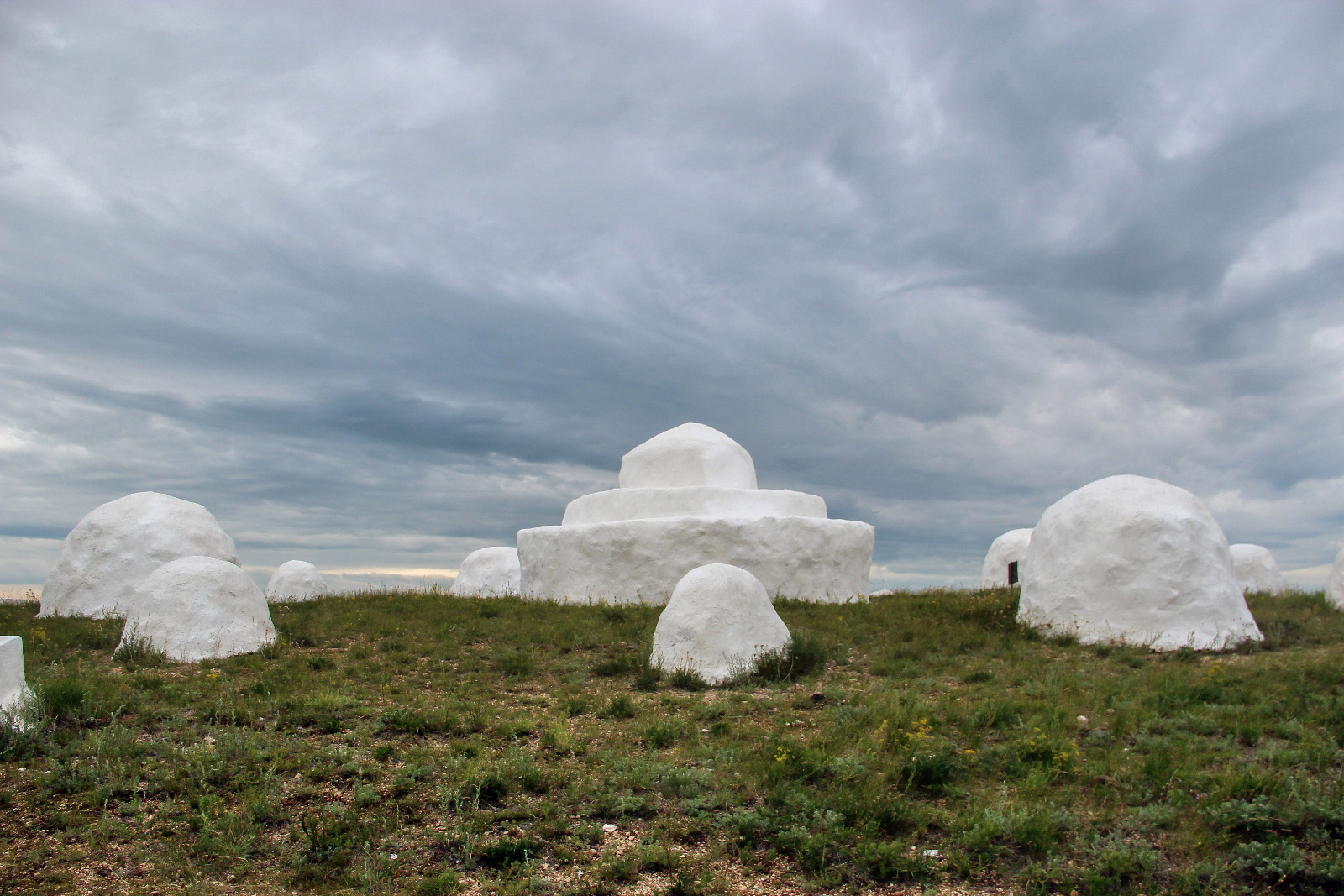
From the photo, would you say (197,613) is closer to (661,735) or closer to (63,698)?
(63,698)

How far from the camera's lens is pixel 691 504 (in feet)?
58.9

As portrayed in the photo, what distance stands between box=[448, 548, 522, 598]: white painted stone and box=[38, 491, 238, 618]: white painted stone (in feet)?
23.5

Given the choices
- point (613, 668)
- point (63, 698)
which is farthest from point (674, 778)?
point (63, 698)

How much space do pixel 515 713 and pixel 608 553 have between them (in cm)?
843

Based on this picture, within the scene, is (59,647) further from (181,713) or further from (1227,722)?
(1227,722)

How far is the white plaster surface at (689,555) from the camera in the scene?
55.6ft

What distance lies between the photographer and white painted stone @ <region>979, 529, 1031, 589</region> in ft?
74.1

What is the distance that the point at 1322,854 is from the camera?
19.6 feet

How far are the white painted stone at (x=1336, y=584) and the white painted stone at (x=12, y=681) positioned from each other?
66.7 feet

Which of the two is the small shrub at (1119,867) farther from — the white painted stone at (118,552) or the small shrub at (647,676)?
the white painted stone at (118,552)

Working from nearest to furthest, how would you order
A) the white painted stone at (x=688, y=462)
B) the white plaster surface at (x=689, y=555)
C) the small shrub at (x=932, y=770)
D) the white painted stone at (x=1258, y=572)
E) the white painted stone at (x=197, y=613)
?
the small shrub at (x=932, y=770), the white painted stone at (x=197, y=613), the white plaster surface at (x=689, y=555), the white painted stone at (x=1258, y=572), the white painted stone at (x=688, y=462)

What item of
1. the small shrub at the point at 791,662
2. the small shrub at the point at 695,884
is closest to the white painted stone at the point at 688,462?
the small shrub at the point at 791,662

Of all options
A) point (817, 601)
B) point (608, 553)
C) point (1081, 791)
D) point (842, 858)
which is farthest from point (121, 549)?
point (1081, 791)

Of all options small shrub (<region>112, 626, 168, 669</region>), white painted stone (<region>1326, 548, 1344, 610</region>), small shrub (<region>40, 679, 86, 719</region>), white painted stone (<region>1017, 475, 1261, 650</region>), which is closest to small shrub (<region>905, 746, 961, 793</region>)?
white painted stone (<region>1017, 475, 1261, 650</region>)
